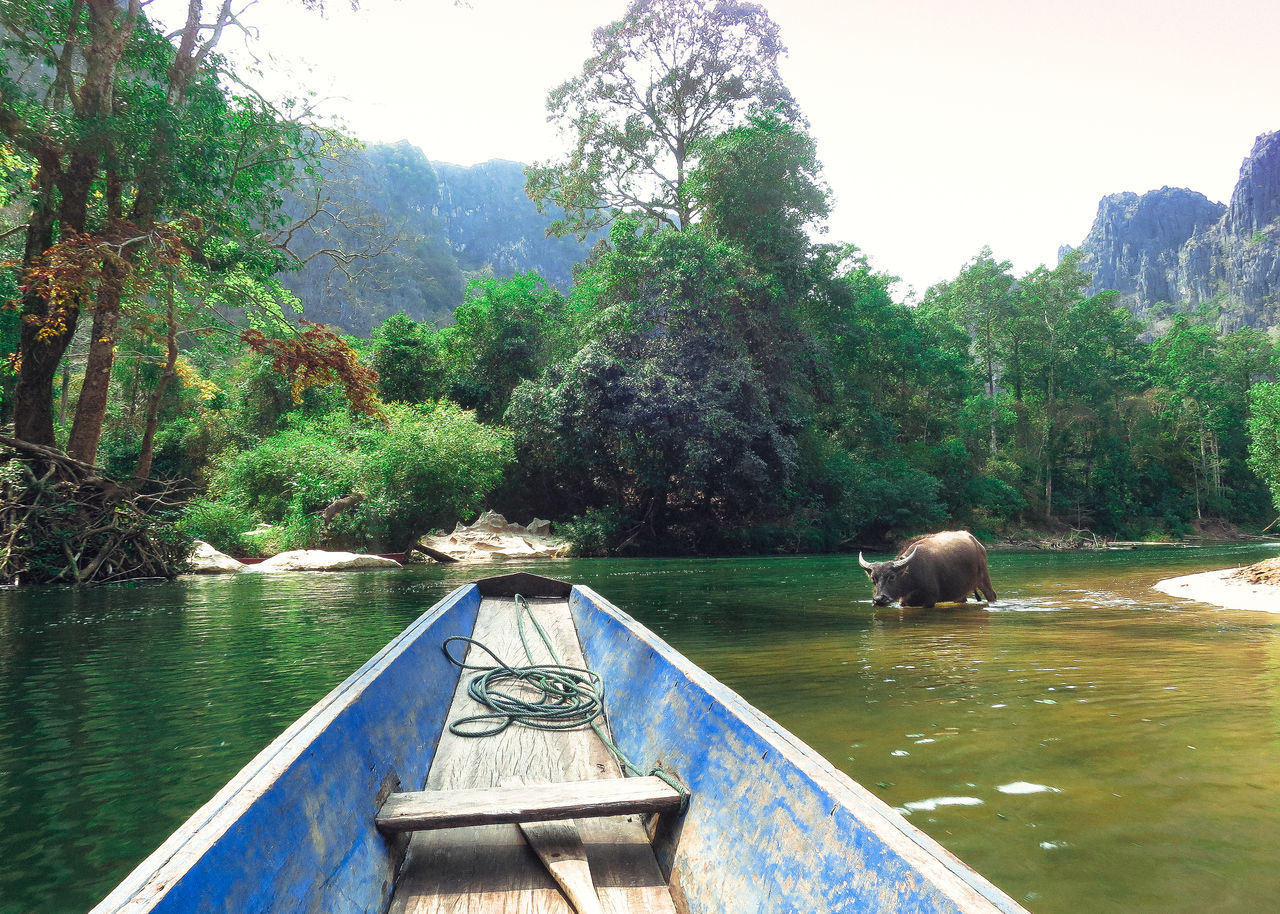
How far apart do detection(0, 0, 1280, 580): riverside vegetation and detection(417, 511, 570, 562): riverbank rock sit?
0.60 m

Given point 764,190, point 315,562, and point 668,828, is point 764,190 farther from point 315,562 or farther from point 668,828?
point 668,828

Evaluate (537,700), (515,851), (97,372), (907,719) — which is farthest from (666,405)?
(515,851)

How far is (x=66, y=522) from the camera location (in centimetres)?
1134

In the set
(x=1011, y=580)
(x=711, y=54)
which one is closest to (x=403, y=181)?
(x=711, y=54)

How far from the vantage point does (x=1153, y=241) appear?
290 ft

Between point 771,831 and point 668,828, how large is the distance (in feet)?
1.88

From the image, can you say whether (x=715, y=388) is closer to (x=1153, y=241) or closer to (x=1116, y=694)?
(x=1116, y=694)

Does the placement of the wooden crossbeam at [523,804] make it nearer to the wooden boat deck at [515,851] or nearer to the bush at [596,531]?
the wooden boat deck at [515,851]

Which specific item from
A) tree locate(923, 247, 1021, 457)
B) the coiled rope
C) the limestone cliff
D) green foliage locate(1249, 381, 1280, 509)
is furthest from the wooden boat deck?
the limestone cliff

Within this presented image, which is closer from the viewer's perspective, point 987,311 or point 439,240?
point 987,311

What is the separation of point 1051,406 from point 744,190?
19582mm

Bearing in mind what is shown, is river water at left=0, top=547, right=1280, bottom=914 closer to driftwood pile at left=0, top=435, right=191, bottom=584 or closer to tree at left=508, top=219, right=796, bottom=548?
driftwood pile at left=0, top=435, right=191, bottom=584

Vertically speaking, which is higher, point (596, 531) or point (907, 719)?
point (596, 531)

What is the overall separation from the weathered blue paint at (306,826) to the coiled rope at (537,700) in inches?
16.6
